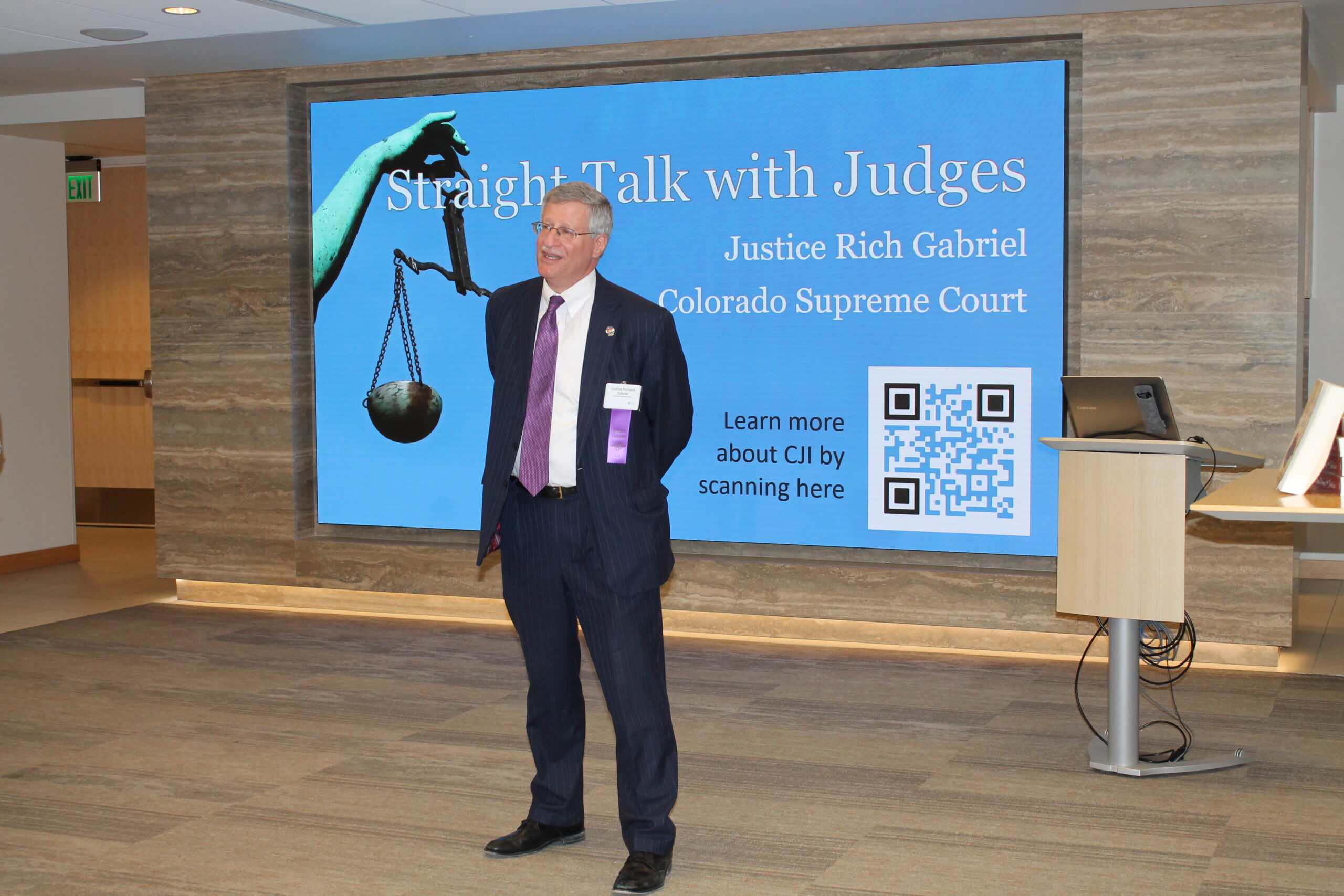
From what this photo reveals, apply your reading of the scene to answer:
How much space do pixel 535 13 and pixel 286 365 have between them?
8.37 feet

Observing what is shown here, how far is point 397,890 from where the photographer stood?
3.37m

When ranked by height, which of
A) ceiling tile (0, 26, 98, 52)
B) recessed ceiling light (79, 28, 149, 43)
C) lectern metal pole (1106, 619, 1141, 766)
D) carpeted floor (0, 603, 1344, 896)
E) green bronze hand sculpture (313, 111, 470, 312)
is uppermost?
ceiling tile (0, 26, 98, 52)

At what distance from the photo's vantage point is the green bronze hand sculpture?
7.05m

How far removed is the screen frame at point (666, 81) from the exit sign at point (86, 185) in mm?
4790

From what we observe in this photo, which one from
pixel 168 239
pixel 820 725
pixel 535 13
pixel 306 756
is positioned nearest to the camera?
pixel 306 756

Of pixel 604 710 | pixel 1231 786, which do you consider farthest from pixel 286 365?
pixel 1231 786

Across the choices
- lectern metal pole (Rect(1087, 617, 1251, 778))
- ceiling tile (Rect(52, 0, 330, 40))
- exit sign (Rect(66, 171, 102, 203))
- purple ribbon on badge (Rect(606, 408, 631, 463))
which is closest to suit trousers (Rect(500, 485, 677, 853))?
purple ribbon on badge (Rect(606, 408, 631, 463))

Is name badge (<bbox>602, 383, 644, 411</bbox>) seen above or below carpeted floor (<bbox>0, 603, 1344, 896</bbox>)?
above

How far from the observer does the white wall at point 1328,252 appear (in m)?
8.05

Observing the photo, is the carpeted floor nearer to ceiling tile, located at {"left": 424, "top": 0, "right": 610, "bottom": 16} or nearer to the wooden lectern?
the wooden lectern

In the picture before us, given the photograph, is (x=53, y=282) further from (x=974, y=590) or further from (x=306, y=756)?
(x=974, y=590)

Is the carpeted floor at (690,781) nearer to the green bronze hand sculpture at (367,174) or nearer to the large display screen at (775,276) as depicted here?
the large display screen at (775,276)

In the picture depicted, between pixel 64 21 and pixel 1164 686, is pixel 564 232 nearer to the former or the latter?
pixel 1164 686

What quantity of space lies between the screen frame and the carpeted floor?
52cm
